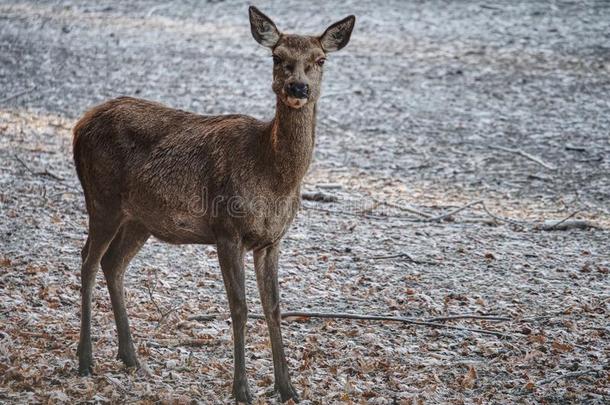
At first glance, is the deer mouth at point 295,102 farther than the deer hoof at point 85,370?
No

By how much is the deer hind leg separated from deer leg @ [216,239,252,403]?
926 millimetres

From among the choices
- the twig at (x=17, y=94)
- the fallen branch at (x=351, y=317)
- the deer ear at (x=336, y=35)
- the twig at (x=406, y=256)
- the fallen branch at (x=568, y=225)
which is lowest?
the fallen branch at (x=568, y=225)

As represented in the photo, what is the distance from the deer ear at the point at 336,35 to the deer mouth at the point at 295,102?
0.58m

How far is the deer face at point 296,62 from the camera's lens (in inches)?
234

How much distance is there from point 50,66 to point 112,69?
1.09 metres

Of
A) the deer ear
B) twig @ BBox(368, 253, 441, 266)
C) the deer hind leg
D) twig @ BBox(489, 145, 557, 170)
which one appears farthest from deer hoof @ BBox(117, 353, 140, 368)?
twig @ BBox(489, 145, 557, 170)

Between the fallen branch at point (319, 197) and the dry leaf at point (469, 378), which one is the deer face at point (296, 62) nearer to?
the dry leaf at point (469, 378)

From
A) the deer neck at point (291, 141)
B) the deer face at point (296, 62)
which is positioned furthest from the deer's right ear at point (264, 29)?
the deer neck at point (291, 141)

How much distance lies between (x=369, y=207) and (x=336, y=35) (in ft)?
15.3

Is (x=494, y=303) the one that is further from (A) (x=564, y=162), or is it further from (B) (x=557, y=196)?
(A) (x=564, y=162)

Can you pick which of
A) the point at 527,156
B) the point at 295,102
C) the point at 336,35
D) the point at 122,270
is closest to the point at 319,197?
the point at 527,156

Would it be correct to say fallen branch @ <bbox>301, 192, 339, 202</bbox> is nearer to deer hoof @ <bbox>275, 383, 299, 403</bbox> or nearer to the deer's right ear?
the deer's right ear

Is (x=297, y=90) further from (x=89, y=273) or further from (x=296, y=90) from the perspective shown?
(x=89, y=273)

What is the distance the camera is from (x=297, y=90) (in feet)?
19.4
